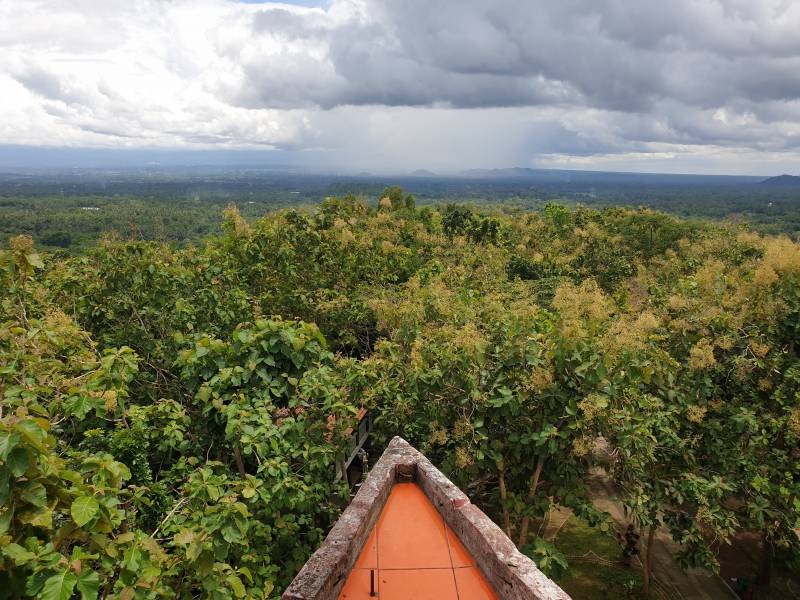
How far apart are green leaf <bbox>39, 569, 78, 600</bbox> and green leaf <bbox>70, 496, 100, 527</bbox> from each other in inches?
8.1

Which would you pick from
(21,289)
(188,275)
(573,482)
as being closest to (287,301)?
(188,275)

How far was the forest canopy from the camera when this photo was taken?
2906mm

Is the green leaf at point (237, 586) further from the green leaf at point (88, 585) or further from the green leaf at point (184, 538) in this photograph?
the green leaf at point (88, 585)

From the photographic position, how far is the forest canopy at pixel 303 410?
2906 mm

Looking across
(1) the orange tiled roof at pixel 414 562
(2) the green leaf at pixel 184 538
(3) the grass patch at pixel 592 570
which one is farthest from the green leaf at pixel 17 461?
(3) the grass patch at pixel 592 570

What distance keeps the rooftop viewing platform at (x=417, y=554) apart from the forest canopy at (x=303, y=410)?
61 centimetres

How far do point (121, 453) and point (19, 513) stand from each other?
2.72 metres

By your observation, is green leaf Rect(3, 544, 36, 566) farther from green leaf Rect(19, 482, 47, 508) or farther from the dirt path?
the dirt path

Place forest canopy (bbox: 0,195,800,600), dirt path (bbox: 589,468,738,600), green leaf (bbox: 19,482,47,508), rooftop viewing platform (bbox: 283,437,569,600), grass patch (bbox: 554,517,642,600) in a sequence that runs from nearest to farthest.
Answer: green leaf (bbox: 19,482,47,508), forest canopy (bbox: 0,195,800,600), rooftop viewing platform (bbox: 283,437,569,600), grass patch (bbox: 554,517,642,600), dirt path (bbox: 589,468,738,600)

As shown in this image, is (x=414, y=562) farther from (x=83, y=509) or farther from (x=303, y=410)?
(x=83, y=509)

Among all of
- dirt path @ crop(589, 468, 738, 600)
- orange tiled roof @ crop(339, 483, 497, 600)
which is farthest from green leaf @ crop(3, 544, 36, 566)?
dirt path @ crop(589, 468, 738, 600)

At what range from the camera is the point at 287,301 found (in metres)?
10.8

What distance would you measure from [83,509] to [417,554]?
2644mm

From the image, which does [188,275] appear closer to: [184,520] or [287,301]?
[287,301]
